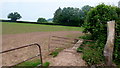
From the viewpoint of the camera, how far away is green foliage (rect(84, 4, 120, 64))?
4139 millimetres

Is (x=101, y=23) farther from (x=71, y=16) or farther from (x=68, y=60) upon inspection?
(x=71, y=16)

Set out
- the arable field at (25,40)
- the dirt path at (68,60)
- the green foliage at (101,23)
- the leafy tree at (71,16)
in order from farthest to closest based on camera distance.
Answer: the leafy tree at (71,16) → the arable field at (25,40) → the green foliage at (101,23) → the dirt path at (68,60)

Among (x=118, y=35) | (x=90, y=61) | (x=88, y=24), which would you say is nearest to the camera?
(x=90, y=61)

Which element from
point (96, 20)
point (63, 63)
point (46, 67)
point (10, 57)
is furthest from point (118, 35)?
point (10, 57)

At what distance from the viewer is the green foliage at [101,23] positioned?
4.14 meters

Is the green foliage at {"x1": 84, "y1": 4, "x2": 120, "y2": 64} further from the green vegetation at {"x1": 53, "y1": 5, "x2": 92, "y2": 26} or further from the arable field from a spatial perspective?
the green vegetation at {"x1": 53, "y1": 5, "x2": 92, "y2": 26}

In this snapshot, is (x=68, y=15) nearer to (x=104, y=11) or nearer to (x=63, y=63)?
(x=104, y=11)

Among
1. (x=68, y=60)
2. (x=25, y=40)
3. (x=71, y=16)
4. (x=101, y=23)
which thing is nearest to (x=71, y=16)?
(x=71, y=16)

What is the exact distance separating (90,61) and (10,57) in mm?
2942

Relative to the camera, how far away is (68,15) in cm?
2384

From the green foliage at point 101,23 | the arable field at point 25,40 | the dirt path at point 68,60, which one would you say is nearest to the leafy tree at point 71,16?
the arable field at point 25,40

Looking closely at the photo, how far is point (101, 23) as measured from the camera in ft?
15.8

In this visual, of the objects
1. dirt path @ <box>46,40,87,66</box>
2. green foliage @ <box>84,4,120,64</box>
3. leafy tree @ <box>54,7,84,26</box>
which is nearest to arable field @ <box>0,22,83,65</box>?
dirt path @ <box>46,40,87,66</box>

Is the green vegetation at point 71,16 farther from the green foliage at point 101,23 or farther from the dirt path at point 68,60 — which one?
the dirt path at point 68,60
